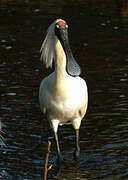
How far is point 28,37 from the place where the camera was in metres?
14.8

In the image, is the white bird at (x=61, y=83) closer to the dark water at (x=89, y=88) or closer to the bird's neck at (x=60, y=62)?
the bird's neck at (x=60, y=62)

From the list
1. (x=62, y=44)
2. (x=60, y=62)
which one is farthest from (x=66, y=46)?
(x=60, y=62)

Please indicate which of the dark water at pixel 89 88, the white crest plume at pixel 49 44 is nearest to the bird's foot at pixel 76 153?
the dark water at pixel 89 88

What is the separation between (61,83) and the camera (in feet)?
24.6

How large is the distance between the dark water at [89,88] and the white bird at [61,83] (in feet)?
1.82

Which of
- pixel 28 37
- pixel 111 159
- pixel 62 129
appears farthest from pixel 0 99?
pixel 28 37

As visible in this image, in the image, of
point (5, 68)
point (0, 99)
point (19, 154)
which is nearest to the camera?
point (19, 154)

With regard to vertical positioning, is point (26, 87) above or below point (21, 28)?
above

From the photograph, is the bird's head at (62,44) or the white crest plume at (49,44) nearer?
the bird's head at (62,44)

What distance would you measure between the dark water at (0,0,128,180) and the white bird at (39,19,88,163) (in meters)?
0.55

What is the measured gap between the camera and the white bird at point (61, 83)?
293 inches

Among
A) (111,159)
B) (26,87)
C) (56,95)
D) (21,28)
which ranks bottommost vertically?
(21,28)

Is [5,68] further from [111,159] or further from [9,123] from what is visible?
[111,159]

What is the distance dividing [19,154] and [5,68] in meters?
4.45
